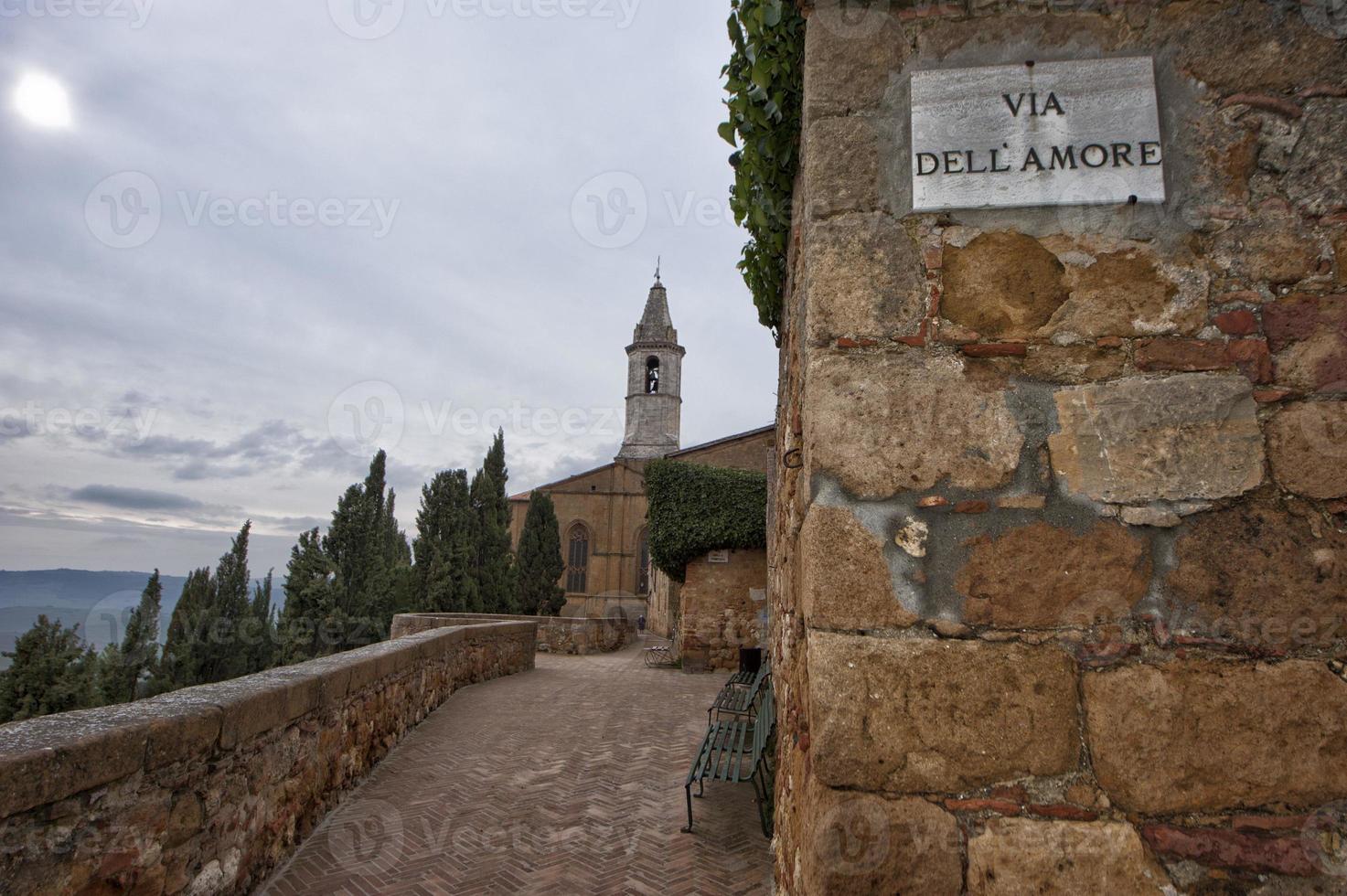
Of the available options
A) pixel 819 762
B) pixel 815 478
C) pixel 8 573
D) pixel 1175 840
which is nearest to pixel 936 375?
pixel 815 478

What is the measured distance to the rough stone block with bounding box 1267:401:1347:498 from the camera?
178cm

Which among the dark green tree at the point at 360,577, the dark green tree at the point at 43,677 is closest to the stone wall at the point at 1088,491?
the dark green tree at the point at 43,677

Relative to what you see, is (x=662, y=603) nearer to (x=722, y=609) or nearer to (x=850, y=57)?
(x=722, y=609)

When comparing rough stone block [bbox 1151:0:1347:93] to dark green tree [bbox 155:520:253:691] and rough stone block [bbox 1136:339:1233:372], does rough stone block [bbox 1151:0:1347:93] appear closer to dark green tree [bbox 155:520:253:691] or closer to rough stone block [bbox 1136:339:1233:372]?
rough stone block [bbox 1136:339:1233:372]

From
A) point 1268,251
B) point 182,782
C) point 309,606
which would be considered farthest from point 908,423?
point 309,606

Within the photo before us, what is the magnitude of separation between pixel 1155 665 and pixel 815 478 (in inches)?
37.4

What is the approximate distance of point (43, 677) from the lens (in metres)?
13.4

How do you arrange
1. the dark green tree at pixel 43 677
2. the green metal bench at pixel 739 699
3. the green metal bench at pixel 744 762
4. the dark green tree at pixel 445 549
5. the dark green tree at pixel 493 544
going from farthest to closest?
the dark green tree at pixel 493 544
the dark green tree at pixel 445 549
the dark green tree at pixel 43 677
the green metal bench at pixel 739 699
the green metal bench at pixel 744 762

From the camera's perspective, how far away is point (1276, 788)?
1701 mm

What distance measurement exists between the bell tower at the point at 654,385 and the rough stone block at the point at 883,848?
40.0 meters

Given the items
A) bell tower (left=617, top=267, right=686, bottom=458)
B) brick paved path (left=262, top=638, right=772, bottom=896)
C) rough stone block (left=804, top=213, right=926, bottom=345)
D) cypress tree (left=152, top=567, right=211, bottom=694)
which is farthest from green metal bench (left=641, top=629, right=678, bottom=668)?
bell tower (left=617, top=267, right=686, bottom=458)

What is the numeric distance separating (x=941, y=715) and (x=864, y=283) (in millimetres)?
1184

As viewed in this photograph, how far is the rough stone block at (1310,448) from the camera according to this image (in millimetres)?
1776

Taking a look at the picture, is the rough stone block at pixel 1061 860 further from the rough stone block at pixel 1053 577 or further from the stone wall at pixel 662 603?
the stone wall at pixel 662 603
